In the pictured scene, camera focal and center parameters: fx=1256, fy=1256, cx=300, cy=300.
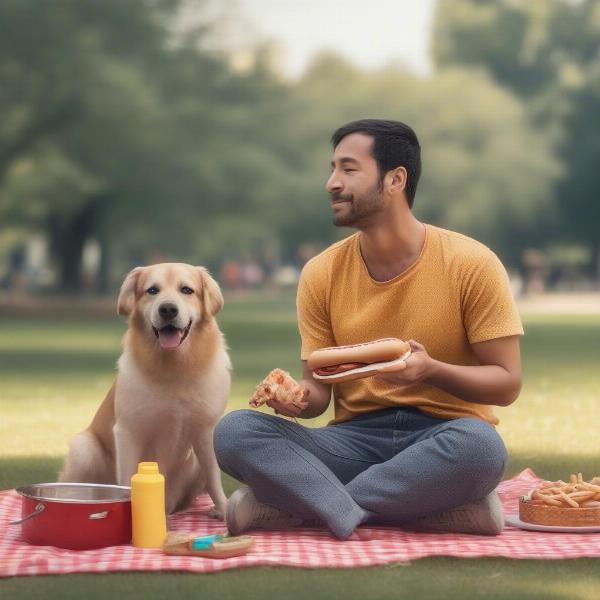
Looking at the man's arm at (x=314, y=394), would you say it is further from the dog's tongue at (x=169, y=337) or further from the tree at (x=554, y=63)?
the tree at (x=554, y=63)

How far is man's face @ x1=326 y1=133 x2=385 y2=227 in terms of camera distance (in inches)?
223

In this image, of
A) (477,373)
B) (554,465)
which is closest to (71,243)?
(554,465)

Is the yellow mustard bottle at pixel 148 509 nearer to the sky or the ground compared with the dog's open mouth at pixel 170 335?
nearer to the ground

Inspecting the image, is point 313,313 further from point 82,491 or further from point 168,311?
point 82,491

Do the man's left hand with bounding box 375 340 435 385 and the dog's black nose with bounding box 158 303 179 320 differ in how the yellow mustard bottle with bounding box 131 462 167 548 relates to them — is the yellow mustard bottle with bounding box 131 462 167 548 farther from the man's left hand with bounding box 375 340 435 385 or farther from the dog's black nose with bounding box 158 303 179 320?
the man's left hand with bounding box 375 340 435 385

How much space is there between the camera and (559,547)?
202 inches

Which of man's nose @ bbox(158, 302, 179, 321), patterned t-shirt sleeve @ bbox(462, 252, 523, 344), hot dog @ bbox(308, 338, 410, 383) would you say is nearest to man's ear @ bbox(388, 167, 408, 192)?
patterned t-shirt sleeve @ bbox(462, 252, 523, 344)

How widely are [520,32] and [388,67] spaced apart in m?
10.8

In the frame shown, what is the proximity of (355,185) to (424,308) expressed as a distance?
0.64 metres

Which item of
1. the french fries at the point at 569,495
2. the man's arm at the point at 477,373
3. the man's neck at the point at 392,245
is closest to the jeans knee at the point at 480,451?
the man's arm at the point at 477,373

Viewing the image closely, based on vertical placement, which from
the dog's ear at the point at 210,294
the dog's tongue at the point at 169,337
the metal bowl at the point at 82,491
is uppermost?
the dog's ear at the point at 210,294

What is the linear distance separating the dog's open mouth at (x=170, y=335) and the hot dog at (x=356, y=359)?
2.58ft

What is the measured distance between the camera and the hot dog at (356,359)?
5184 millimetres

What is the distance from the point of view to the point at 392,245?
5789mm
